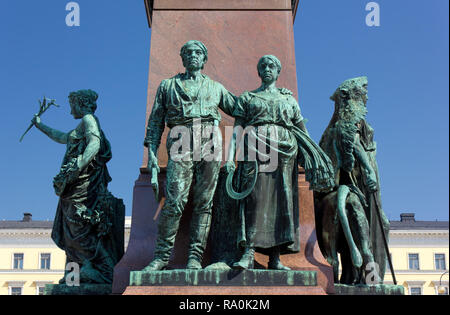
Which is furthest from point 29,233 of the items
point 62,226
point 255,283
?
point 255,283

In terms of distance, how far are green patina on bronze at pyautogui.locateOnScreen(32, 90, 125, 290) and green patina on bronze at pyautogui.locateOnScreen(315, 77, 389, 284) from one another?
2.79 metres

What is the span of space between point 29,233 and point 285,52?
136 ft

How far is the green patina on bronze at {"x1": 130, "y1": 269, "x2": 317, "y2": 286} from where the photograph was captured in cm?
694

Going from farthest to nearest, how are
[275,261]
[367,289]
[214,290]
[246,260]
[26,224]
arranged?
[26,224] → [367,289] → [275,261] → [246,260] → [214,290]

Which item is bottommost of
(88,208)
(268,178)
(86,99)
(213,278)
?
(213,278)

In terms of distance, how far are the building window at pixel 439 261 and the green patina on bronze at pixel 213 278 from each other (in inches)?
1837

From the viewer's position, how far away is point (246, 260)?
7059mm

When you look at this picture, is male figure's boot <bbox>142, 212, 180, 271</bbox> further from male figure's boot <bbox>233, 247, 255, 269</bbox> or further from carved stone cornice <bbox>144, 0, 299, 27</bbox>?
carved stone cornice <bbox>144, 0, 299, 27</bbox>

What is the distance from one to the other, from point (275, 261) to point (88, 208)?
2915mm

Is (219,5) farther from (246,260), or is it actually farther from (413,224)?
(413,224)

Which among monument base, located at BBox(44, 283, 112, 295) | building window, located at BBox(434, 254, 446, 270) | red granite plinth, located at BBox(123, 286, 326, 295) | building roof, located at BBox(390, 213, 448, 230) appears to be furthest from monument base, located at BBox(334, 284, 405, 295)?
building window, located at BBox(434, 254, 446, 270)

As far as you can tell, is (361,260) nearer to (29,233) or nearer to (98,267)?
(98,267)

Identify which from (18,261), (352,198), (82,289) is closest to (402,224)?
(18,261)

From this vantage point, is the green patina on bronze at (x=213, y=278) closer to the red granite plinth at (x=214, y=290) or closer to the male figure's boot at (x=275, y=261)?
the red granite plinth at (x=214, y=290)
